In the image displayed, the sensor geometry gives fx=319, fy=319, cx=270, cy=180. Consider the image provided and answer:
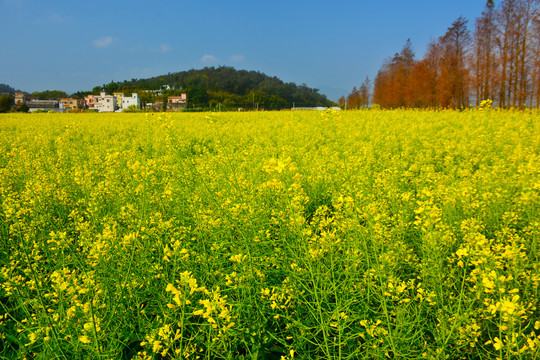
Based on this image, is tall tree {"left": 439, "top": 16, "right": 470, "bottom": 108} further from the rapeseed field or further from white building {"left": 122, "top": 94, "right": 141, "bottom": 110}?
white building {"left": 122, "top": 94, "right": 141, "bottom": 110}

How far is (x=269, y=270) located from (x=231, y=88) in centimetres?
8241

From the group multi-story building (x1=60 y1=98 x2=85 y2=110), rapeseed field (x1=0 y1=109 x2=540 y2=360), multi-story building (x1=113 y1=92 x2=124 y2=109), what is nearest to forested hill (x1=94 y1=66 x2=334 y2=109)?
multi-story building (x1=113 y1=92 x2=124 y2=109)

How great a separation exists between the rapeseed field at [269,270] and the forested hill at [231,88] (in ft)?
199

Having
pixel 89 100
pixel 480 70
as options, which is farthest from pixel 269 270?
pixel 89 100

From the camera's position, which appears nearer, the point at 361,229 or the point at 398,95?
the point at 361,229

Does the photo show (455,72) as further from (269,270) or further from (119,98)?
Answer: (119,98)

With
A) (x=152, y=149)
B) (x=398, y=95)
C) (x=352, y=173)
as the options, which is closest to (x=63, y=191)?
(x=352, y=173)

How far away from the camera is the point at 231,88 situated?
80562 millimetres

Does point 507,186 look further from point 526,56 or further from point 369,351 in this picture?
point 526,56

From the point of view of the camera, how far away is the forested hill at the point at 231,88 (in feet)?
226

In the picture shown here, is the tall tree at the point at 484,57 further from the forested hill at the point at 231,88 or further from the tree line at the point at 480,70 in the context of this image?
the forested hill at the point at 231,88

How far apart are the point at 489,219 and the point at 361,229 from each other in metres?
2.02

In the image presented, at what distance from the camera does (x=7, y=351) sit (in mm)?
2252

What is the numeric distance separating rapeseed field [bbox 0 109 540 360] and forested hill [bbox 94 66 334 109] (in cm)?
6079
